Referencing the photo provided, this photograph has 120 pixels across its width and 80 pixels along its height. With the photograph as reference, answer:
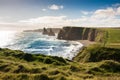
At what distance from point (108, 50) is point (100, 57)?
5205mm

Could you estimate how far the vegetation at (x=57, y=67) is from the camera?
6054cm

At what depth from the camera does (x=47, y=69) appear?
7100 centimetres

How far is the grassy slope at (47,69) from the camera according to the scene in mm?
59219

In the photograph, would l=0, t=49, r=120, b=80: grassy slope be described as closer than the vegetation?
Yes

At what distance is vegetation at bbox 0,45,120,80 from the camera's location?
60.5 metres

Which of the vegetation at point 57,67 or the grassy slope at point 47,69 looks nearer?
the grassy slope at point 47,69

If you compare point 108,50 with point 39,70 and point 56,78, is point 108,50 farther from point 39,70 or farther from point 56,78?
point 56,78

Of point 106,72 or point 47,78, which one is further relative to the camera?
point 106,72

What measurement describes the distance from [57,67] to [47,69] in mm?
7202

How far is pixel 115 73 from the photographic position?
73062mm

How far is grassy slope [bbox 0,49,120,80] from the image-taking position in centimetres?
5922

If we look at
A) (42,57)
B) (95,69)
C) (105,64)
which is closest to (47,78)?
(95,69)

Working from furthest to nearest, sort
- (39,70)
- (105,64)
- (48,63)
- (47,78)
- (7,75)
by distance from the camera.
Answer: (48,63)
(105,64)
(39,70)
(7,75)
(47,78)

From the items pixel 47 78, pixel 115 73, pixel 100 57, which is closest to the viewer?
pixel 47 78
